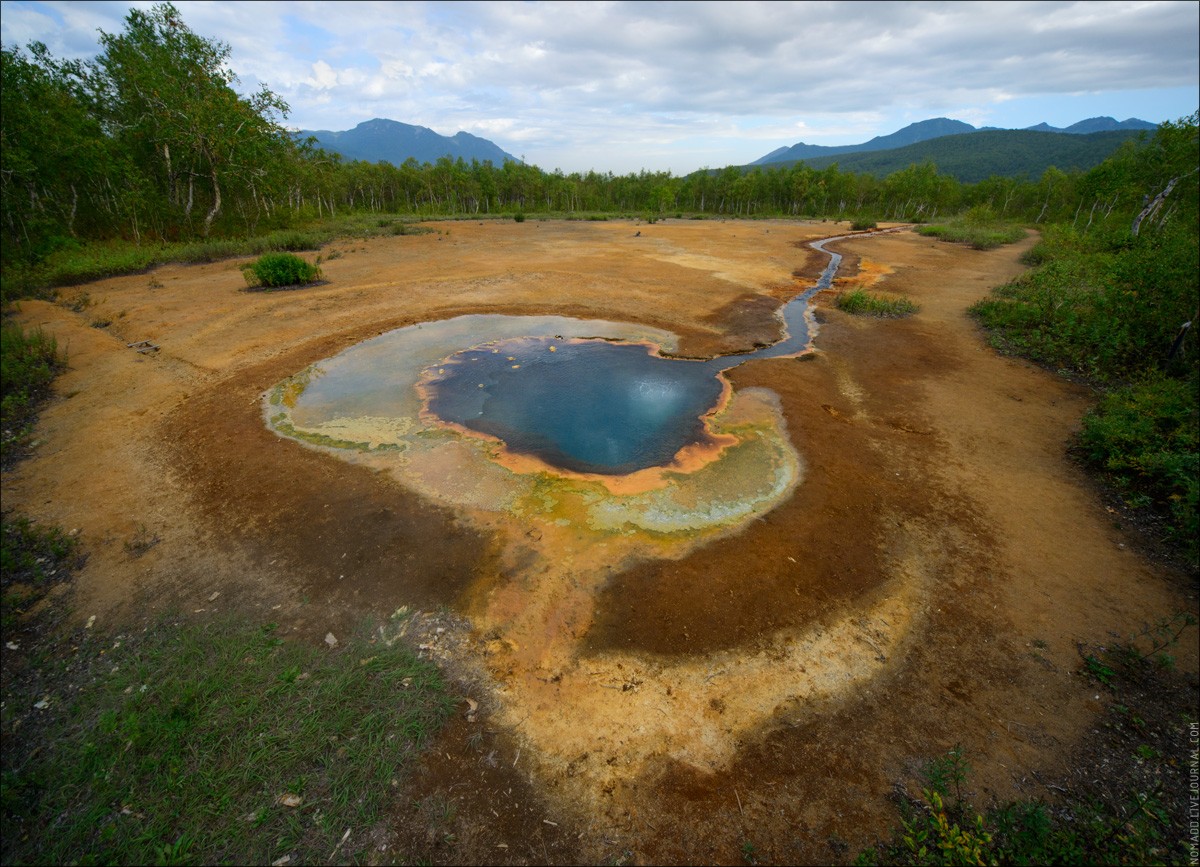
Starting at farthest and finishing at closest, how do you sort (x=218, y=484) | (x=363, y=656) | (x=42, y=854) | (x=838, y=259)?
(x=838, y=259)
(x=218, y=484)
(x=363, y=656)
(x=42, y=854)

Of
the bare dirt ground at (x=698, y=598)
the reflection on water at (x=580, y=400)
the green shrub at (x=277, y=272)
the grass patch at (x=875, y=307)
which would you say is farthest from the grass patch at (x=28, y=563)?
the grass patch at (x=875, y=307)

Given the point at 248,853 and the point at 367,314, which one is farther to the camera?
the point at 367,314

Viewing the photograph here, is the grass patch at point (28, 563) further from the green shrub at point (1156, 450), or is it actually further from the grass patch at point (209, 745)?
the green shrub at point (1156, 450)

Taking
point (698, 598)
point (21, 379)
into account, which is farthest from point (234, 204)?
point (698, 598)

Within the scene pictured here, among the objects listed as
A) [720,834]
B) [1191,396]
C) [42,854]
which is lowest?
[720,834]

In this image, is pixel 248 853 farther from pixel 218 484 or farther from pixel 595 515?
pixel 218 484

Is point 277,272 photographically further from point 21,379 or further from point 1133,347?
point 1133,347

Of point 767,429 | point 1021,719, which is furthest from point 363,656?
point 767,429
